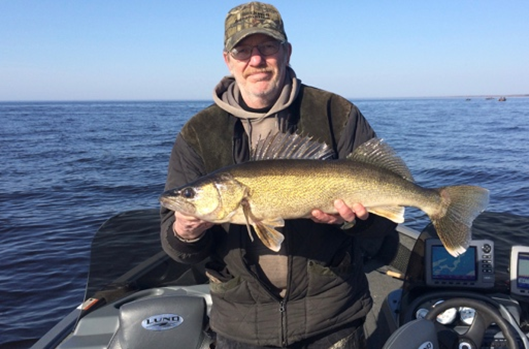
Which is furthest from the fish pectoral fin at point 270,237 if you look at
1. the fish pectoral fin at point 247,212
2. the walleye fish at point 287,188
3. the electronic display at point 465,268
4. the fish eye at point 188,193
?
the electronic display at point 465,268

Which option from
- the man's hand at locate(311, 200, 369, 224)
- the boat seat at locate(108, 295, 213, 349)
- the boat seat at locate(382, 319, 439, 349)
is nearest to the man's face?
the man's hand at locate(311, 200, 369, 224)

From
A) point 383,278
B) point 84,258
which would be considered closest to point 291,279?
point 383,278

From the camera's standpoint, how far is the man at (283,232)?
316 centimetres

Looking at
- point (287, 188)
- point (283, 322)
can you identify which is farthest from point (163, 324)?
point (287, 188)

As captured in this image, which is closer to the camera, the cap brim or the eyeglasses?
the cap brim

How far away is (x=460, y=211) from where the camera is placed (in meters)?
3.39

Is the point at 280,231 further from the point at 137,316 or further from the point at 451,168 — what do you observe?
the point at 451,168

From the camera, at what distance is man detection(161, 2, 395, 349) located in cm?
316

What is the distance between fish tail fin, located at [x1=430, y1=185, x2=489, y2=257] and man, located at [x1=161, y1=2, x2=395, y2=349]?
0.48m

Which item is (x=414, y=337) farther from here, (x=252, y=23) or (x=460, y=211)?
(x=252, y=23)

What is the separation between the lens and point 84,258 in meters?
11.5

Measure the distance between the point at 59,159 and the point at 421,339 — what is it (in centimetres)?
2585

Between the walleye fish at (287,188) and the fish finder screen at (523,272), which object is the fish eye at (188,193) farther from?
the fish finder screen at (523,272)

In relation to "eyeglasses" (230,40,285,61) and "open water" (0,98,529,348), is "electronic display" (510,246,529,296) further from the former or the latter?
"open water" (0,98,529,348)
